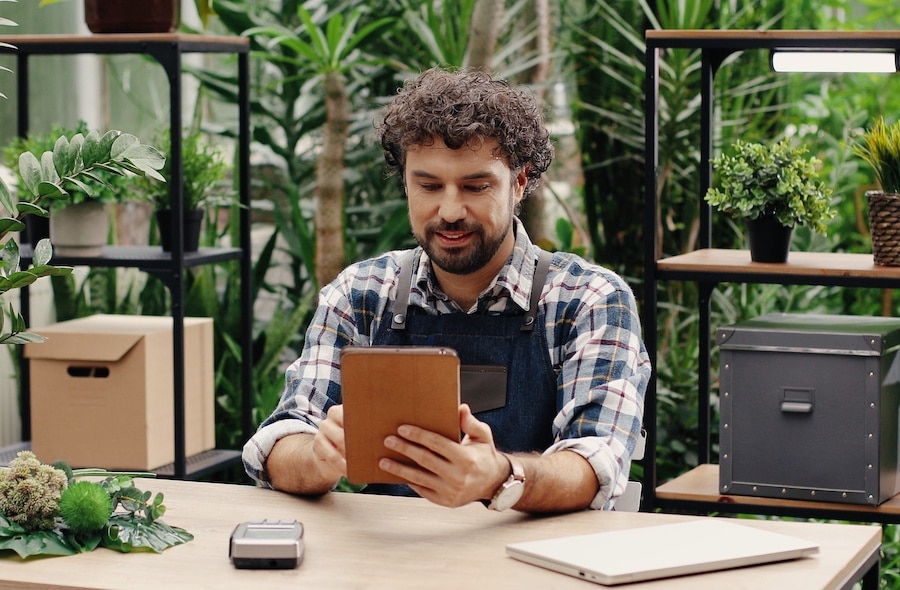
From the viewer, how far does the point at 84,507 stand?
5.66 ft

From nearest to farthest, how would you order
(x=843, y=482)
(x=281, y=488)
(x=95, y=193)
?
(x=281, y=488)
(x=843, y=482)
(x=95, y=193)

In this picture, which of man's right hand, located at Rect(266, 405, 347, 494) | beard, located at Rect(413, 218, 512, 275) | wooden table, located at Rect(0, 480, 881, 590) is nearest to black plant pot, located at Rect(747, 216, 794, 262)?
beard, located at Rect(413, 218, 512, 275)

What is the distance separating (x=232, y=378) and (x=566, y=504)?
2596mm

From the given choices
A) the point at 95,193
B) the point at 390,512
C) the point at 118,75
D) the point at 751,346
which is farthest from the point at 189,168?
the point at 390,512

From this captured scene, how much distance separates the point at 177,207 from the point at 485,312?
1239 mm

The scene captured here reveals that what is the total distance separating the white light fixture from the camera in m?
2.82

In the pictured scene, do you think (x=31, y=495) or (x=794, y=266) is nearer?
(x=31, y=495)

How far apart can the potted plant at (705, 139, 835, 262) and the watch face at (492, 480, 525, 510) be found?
1.24m

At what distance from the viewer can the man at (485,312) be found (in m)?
2.16

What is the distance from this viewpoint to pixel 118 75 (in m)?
4.77

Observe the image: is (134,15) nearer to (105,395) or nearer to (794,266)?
(105,395)

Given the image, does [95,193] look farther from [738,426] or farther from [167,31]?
[738,426]

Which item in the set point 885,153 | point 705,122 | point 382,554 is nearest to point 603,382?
point 382,554

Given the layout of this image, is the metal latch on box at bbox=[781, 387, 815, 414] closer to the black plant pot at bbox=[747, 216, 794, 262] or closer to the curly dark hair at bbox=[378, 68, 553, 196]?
the black plant pot at bbox=[747, 216, 794, 262]
